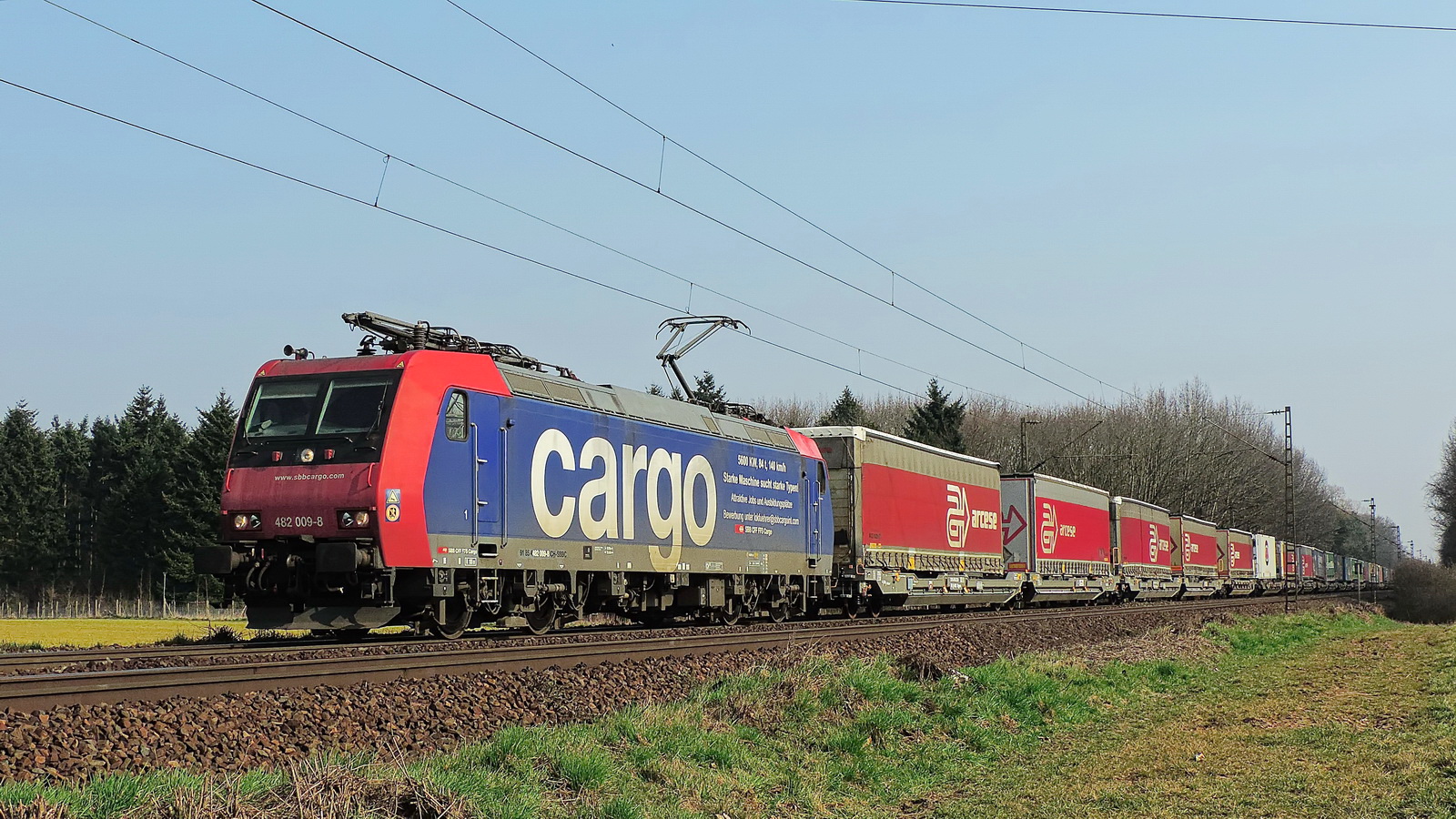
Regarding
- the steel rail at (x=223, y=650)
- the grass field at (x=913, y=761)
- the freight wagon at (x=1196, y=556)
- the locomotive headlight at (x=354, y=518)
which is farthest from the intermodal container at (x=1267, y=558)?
the locomotive headlight at (x=354, y=518)

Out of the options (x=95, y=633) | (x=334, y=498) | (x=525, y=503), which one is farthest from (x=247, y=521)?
(x=95, y=633)

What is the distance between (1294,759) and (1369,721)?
11.2 feet

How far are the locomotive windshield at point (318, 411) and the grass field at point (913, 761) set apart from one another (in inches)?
240

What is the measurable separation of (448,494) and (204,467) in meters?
48.6

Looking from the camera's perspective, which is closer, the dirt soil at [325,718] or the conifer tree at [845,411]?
the dirt soil at [325,718]

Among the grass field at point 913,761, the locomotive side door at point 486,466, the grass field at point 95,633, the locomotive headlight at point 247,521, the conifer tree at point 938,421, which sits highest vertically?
the conifer tree at point 938,421

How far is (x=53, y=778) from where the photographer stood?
730cm

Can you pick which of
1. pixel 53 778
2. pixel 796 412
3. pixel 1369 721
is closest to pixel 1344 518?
pixel 796 412

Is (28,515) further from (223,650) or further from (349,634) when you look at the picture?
(223,650)

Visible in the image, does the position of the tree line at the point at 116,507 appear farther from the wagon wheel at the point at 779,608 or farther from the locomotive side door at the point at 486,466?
the locomotive side door at the point at 486,466

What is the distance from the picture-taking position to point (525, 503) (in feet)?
59.7

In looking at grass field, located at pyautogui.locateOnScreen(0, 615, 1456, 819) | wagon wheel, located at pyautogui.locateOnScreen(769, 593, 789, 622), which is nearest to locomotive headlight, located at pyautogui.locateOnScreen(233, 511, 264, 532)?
grass field, located at pyautogui.locateOnScreen(0, 615, 1456, 819)

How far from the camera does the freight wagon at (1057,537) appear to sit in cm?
3850

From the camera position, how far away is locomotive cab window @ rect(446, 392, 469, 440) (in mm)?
16953
